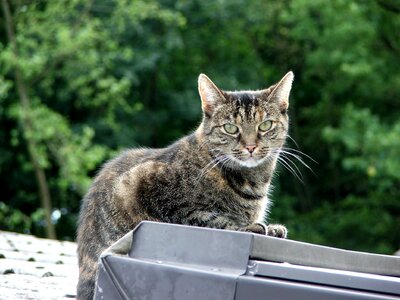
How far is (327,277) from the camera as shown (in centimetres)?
204

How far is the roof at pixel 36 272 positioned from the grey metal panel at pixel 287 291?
54.6 inches

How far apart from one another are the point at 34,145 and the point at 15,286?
1115 centimetres

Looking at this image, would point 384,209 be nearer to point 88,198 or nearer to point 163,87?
point 163,87

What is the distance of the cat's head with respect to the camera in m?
3.96

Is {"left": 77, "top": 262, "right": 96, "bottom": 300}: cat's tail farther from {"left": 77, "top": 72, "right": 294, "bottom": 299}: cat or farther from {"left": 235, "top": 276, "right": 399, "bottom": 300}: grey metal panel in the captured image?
{"left": 235, "top": 276, "right": 399, "bottom": 300}: grey metal panel

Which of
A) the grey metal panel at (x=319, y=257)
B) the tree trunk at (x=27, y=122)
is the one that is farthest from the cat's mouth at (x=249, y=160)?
the tree trunk at (x=27, y=122)

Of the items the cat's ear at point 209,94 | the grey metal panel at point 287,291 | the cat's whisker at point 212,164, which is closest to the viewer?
the grey metal panel at point 287,291

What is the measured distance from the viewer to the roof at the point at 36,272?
345cm

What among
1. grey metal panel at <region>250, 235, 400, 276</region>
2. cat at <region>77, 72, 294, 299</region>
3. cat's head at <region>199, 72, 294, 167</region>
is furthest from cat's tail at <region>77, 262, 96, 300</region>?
grey metal panel at <region>250, 235, 400, 276</region>

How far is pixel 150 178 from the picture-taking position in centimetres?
360

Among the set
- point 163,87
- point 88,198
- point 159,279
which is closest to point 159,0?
point 163,87

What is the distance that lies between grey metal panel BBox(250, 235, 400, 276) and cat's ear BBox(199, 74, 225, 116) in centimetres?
155

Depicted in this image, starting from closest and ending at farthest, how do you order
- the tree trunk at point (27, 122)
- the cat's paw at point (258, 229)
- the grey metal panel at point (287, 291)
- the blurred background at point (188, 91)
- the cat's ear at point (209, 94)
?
the grey metal panel at point (287, 291) → the cat's paw at point (258, 229) → the cat's ear at point (209, 94) → the tree trunk at point (27, 122) → the blurred background at point (188, 91)

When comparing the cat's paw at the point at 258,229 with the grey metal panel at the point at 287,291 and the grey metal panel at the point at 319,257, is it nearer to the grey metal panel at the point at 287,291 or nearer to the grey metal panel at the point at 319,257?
the grey metal panel at the point at 319,257
